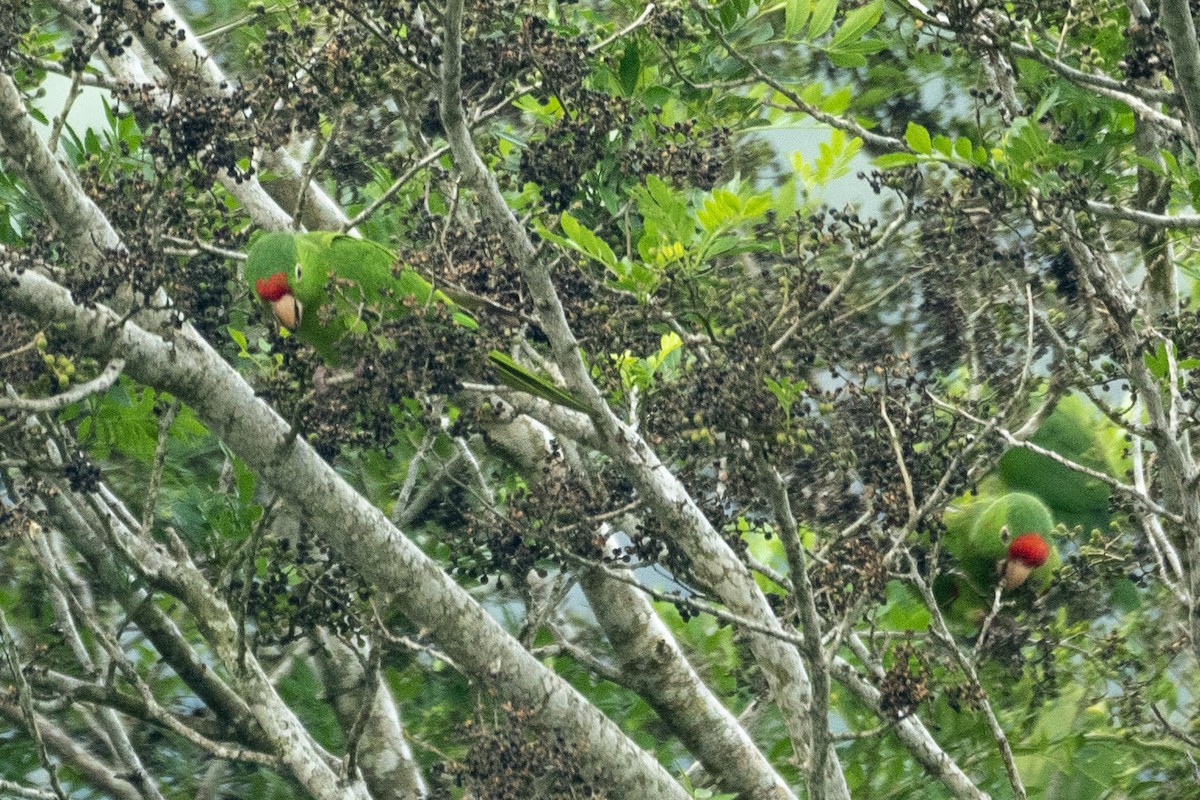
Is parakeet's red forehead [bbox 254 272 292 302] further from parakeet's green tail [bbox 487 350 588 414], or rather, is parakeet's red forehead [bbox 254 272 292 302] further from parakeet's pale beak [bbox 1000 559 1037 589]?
parakeet's pale beak [bbox 1000 559 1037 589]

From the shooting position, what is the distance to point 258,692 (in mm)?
5059

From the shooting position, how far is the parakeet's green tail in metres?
4.11

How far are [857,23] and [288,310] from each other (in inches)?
83.1

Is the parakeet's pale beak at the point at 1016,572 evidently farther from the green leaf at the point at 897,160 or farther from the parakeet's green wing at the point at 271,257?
the parakeet's green wing at the point at 271,257

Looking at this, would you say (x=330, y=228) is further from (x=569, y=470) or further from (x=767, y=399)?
(x=767, y=399)

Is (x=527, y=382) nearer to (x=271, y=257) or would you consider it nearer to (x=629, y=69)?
(x=629, y=69)

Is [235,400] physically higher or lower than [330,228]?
lower

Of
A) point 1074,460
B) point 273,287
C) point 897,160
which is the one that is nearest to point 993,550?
point 1074,460

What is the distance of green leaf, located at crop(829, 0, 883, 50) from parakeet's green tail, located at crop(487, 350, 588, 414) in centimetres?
141

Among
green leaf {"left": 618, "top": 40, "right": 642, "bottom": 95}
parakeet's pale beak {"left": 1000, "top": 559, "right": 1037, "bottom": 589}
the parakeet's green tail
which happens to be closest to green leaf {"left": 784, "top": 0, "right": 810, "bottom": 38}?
green leaf {"left": 618, "top": 40, "right": 642, "bottom": 95}

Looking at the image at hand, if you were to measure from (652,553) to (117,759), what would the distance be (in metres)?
2.75

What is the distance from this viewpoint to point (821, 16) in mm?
4648

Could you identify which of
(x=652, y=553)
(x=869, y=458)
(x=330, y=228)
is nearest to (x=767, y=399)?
(x=869, y=458)

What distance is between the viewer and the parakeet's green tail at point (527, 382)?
4105 millimetres
